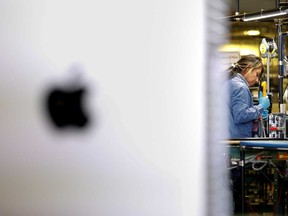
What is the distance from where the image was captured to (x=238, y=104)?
3404 mm

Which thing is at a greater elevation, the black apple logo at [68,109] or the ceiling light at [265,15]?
the ceiling light at [265,15]

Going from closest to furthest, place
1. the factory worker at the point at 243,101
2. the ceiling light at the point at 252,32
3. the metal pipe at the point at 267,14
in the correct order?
the factory worker at the point at 243,101 < the metal pipe at the point at 267,14 < the ceiling light at the point at 252,32

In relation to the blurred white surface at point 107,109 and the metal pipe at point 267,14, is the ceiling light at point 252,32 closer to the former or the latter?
the metal pipe at point 267,14

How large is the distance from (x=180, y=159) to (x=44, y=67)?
0.13 metres

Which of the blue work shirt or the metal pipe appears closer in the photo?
the blue work shirt

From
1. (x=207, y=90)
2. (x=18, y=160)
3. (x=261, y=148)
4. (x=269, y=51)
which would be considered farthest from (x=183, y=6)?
(x=269, y=51)

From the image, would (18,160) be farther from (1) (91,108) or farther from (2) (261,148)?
(2) (261,148)

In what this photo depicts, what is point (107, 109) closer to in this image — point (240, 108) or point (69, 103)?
point (69, 103)

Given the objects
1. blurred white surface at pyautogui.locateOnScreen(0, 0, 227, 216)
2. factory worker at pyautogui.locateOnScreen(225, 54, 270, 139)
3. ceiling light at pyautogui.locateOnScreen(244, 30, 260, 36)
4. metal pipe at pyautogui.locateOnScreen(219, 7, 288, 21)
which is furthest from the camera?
ceiling light at pyautogui.locateOnScreen(244, 30, 260, 36)

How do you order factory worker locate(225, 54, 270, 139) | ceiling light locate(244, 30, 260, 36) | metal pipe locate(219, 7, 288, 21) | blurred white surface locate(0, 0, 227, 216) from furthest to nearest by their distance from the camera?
ceiling light locate(244, 30, 260, 36)
metal pipe locate(219, 7, 288, 21)
factory worker locate(225, 54, 270, 139)
blurred white surface locate(0, 0, 227, 216)

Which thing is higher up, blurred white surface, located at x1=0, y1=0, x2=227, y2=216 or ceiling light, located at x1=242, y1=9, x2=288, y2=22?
ceiling light, located at x1=242, y1=9, x2=288, y2=22

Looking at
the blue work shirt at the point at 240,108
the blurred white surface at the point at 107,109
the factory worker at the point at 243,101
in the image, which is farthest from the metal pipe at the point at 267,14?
the blurred white surface at the point at 107,109

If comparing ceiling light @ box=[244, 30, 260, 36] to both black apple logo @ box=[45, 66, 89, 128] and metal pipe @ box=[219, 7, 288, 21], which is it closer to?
metal pipe @ box=[219, 7, 288, 21]

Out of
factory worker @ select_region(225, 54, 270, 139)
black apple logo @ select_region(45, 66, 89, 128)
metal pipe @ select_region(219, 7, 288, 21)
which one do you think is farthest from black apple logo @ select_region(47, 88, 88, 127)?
metal pipe @ select_region(219, 7, 288, 21)
